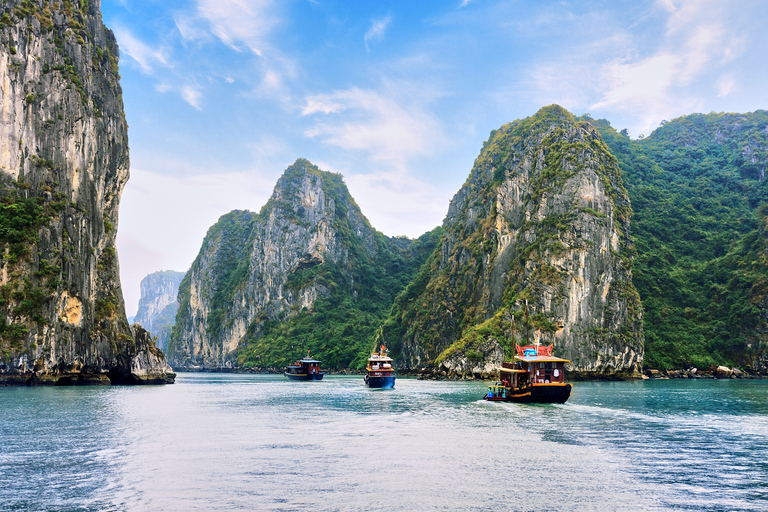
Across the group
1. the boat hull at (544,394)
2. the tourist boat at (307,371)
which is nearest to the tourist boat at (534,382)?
the boat hull at (544,394)

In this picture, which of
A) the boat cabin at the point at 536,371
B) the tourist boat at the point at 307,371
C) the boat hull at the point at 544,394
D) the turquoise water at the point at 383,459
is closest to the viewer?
the turquoise water at the point at 383,459

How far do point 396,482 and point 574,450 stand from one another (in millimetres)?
11769

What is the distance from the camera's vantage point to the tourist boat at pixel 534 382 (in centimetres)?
5703

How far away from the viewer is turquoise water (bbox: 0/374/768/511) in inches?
781

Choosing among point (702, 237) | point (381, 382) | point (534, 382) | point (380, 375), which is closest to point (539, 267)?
point (380, 375)

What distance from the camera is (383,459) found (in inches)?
1072

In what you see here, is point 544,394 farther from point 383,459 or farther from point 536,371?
point 383,459

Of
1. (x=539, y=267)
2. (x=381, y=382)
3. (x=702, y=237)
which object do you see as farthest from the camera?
(x=702, y=237)

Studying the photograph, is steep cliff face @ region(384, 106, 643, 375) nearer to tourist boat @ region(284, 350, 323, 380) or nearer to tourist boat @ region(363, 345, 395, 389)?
tourist boat @ region(363, 345, 395, 389)

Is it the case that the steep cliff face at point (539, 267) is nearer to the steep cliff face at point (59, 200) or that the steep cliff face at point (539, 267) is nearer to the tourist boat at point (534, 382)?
the tourist boat at point (534, 382)

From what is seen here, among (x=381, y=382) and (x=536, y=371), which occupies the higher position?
(x=536, y=371)

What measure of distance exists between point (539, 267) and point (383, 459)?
321 ft

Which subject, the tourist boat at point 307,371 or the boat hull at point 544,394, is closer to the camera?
the boat hull at point 544,394

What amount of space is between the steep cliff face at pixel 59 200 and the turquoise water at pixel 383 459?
26986 mm
